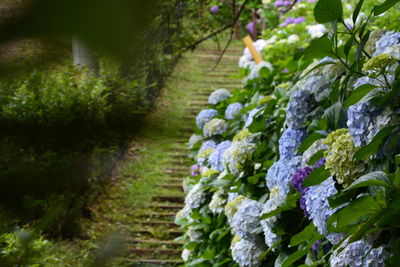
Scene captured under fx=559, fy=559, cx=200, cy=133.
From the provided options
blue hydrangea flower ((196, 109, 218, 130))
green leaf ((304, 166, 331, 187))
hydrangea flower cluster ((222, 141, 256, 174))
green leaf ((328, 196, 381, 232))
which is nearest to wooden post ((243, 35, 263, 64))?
blue hydrangea flower ((196, 109, 218, 130))

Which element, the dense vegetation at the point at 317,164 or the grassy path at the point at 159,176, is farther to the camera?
the dense vegetation at the point at 317,164

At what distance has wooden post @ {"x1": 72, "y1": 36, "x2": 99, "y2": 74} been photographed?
35 cm

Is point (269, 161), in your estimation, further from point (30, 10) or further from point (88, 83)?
point (30, 10)

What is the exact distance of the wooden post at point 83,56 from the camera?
353 mm

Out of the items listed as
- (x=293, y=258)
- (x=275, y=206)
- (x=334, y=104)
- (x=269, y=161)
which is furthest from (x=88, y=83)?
(x=269, y=161)

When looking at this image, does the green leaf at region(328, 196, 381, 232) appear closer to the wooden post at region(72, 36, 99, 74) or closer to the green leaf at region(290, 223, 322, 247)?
the green leaf at region(290, 223, 322, 247)

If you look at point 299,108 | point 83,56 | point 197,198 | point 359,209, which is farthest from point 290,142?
point 83,56

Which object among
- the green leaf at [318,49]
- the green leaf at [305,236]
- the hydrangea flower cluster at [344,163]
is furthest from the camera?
the green leaf at [305,236]

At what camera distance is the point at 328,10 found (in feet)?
5.13

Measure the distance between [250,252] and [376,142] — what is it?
1428 mm

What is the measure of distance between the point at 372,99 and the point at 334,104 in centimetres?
51

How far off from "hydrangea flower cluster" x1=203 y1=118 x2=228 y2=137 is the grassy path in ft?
1.10

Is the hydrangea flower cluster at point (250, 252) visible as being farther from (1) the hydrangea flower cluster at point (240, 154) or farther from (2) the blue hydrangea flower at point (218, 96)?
(2) the blue hydrangea flower at point (218, 96)

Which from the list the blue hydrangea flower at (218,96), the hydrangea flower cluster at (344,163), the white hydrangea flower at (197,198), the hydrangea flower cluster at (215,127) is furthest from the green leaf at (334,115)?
the blue hydrangea flower at (218,96)
